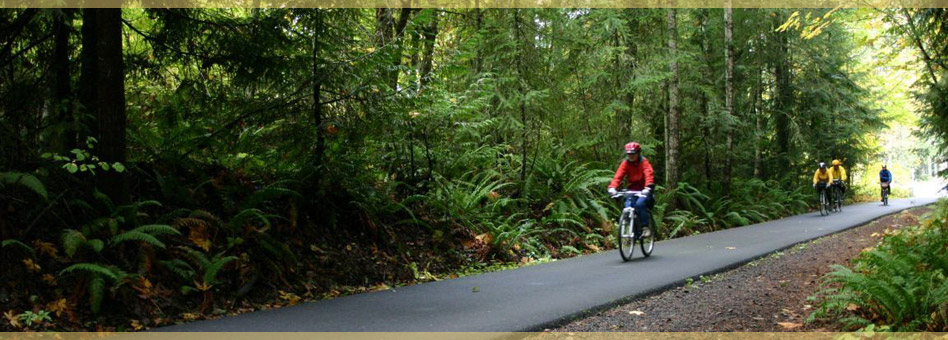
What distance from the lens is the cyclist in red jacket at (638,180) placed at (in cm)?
1071

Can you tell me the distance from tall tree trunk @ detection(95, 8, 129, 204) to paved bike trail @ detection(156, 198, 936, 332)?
230cm

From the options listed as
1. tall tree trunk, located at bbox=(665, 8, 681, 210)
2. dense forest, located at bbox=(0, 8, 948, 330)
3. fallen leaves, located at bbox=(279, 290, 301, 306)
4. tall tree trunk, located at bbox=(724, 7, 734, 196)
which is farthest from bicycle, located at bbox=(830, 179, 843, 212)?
fallen leaves, located at bbox=(279, 290, 301, 306)

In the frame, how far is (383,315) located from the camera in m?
6.12

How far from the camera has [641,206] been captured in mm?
10797

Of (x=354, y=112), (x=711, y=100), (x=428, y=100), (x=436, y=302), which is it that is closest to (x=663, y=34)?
(x=711, y=100)

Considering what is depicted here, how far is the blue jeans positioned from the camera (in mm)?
10773

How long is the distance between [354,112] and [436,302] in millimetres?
3196

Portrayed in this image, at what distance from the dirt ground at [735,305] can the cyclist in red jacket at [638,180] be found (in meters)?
1.88

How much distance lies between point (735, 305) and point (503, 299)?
255cm

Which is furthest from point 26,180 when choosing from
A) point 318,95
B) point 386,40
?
point 386,40

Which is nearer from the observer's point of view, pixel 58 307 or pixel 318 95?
pixel 58 307

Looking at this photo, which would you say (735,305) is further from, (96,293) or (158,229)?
(96,293)

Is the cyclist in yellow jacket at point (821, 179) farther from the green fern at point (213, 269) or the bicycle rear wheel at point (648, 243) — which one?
the green fern at point (213, 269)

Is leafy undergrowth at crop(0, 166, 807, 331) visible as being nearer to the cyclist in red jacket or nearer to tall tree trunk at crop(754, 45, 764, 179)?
the cyclist in red jacket
